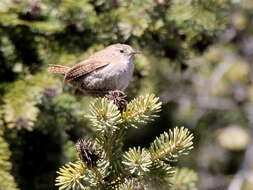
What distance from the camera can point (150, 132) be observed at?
4.49 m

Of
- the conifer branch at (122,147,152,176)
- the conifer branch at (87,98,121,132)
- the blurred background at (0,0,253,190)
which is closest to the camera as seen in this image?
the conifer branch at (122,147,152,176)

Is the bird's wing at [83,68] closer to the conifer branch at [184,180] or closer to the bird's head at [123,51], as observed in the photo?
the bird's head at [123,51]

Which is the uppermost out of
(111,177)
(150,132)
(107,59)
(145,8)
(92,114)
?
(145,8)

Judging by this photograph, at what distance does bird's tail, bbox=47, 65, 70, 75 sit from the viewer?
10.2ft

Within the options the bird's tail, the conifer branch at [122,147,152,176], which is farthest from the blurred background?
the conifer branch at [122,147,152,176]

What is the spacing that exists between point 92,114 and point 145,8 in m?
1.20

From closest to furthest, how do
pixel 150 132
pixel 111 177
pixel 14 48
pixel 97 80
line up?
pixel 111 177, pixel 14 48, pixel 97 80, pixel 150 132

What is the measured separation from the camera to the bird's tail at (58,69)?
3.11 meters

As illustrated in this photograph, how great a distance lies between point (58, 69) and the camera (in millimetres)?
3182

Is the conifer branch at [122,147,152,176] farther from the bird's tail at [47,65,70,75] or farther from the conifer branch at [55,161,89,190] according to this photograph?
the bird's tail at [47,65,70,75]

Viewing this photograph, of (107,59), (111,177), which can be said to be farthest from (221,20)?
(111,177)

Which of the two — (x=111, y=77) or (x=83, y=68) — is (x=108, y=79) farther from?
(x=83, y=68)

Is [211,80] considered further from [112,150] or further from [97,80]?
[112,150]

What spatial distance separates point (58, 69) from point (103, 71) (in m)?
0.35
